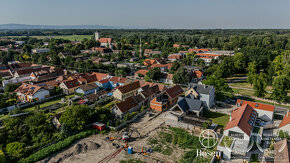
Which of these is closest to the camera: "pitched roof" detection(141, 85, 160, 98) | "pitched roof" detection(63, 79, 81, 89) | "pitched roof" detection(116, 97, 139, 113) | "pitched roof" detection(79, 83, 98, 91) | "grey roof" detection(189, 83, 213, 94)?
"pitched roof" detection(116, 97, 139, 113)

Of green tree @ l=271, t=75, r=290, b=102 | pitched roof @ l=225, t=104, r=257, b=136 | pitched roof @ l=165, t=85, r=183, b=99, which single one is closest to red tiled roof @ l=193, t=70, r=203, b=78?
pitched roof @ l=165, t=85, r=183, b=99

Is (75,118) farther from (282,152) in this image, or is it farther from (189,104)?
(282,152)

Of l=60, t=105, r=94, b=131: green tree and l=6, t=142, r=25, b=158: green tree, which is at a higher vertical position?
l=60, t=105, r=94, b=131: green tree

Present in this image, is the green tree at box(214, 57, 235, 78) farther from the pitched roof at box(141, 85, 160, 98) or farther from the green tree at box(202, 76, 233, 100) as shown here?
the pitched roof at box(141, 85, 160, 98)

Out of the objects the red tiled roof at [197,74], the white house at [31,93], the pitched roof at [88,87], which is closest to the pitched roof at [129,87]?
the pitched roof at [88,87]

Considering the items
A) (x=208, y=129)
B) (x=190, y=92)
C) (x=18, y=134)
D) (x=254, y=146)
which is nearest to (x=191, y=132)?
(x=208, y=129)

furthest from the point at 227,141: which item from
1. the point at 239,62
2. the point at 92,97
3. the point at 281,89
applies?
the point at 239,62
